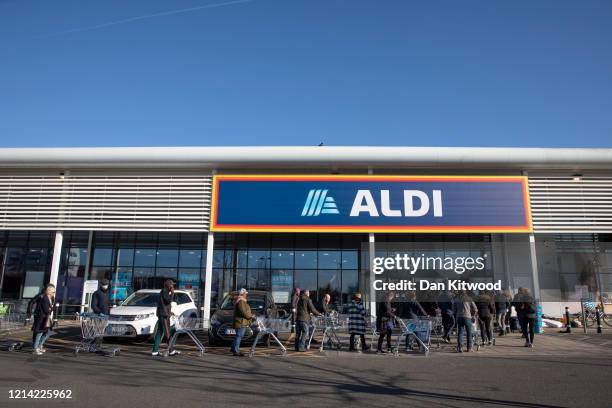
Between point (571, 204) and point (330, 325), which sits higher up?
point (571, 204)

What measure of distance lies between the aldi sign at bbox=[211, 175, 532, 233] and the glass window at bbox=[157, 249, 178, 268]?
5.37 metres

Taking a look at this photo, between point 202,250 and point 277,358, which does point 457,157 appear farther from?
point 202,250

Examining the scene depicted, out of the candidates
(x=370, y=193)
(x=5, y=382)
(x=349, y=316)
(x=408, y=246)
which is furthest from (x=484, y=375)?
(x=408, y=246)

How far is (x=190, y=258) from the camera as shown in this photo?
69.0ft

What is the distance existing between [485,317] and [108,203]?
1354 centimetres

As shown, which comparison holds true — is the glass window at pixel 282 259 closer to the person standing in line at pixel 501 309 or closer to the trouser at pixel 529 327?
the person standing in line at pixel 501 309

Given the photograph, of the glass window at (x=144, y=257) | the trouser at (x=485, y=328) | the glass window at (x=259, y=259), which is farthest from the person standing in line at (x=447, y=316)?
the glass window at (x=144, y=257)

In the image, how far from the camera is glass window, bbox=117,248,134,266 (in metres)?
21.1

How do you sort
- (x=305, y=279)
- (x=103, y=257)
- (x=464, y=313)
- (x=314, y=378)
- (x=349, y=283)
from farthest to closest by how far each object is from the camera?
(x=103, y=257)
(x=305, y=279)
(x=349, y=283)
(x=464, y=313)
(x=314, y=378)

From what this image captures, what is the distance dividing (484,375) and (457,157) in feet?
32.4

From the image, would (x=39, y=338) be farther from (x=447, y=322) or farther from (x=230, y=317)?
(x=447, y=322)

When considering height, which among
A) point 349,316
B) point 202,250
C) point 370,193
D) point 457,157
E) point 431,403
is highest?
point 457,157

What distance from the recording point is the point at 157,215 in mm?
17062

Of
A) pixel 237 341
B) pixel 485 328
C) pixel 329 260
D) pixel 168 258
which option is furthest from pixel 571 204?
pixel 168 258
